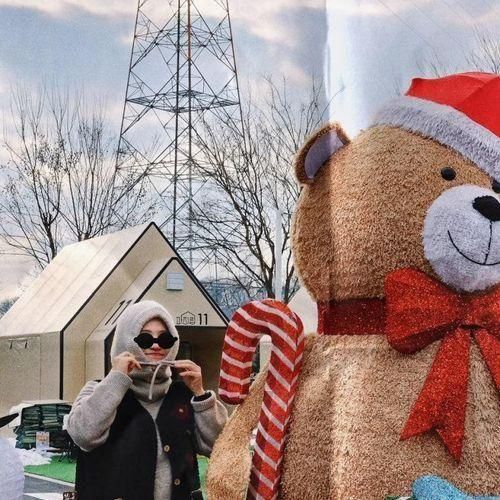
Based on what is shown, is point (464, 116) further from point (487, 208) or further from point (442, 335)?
point (442, 335)

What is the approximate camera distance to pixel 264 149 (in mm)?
1351

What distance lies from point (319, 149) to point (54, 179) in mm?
432

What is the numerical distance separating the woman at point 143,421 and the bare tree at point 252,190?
0.80ft

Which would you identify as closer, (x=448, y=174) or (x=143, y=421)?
(x=448, y=174)

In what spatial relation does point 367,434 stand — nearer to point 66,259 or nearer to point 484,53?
point 66,259

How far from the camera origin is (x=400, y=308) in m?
0.85

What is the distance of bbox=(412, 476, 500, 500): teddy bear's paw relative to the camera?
2.54 ft

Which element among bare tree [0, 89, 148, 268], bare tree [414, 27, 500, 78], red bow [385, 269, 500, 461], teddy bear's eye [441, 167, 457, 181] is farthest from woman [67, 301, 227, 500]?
bare tree [414, 27, 500, 78]

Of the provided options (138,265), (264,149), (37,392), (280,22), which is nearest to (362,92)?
(280,22)

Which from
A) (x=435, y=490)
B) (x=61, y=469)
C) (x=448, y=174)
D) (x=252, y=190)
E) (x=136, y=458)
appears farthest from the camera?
(x=252, y=190)

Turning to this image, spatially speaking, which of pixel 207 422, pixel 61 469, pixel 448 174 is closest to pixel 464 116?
pixel 448 174

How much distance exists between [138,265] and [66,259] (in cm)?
12

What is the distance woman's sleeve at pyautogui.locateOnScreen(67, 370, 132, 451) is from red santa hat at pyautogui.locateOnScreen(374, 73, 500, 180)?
0.49m

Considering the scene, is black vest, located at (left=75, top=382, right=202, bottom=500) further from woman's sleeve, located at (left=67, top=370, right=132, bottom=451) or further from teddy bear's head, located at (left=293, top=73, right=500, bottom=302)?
teddy bear's head, located at (left=293, top=73, right=500, bottom=302)
